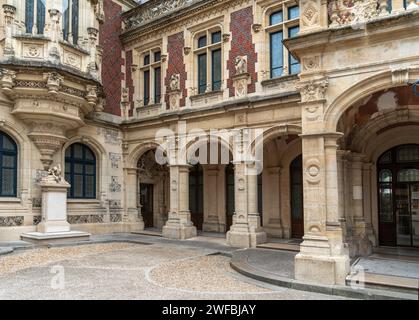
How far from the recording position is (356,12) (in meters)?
6.55

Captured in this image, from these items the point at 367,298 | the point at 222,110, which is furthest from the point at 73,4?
the point at 367,298

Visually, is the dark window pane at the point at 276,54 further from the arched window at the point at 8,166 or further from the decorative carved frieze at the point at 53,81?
the arched window at the point at 8,166

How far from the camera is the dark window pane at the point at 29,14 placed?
38.6 feet

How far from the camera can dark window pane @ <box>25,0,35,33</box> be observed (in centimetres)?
1177

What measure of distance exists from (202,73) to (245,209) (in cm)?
525

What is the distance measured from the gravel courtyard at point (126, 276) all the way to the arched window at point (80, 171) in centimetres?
345

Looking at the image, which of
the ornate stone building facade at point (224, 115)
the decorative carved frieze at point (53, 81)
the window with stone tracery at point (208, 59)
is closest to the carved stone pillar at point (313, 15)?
the ornate stone building facade at point (224, 115)

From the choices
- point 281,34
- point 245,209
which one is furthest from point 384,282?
point 281,34

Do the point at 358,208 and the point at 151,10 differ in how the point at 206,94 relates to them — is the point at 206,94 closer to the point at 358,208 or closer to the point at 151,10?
the point at 151,10

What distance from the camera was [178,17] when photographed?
45.1ft

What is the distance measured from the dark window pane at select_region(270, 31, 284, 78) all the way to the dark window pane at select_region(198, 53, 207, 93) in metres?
2.67

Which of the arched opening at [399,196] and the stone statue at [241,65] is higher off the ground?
the stone statue at [241,65]
